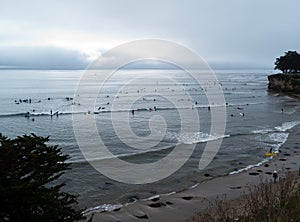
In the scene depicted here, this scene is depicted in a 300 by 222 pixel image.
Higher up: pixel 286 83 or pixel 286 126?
pixel 286 83

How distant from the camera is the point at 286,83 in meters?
71.4

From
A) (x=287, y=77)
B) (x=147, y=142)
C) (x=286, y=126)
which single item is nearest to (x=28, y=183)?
(x=147, y=142)

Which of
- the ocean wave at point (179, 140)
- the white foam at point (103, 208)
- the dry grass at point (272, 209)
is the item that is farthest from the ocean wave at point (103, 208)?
the ocean wave at point (179, 140)

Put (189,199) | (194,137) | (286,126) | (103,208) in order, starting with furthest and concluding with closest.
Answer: (286,126)
(194,137)
(189,199)
(103,208)

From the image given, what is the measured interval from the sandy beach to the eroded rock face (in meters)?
54.1

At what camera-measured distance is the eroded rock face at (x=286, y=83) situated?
224 feet

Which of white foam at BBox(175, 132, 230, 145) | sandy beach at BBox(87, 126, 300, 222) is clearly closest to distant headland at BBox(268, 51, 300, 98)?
white foam at BBox(175, 132, 230, 145)

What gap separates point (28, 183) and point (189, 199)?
31.7ft

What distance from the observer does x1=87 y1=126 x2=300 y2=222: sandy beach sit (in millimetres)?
12344

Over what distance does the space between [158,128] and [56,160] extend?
26.9 m

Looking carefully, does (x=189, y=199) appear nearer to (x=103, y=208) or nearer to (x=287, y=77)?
(x=103, y=208)

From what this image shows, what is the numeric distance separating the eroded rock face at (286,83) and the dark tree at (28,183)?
69368 mm

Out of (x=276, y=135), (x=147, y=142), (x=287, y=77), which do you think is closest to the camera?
(x=147, y=142)

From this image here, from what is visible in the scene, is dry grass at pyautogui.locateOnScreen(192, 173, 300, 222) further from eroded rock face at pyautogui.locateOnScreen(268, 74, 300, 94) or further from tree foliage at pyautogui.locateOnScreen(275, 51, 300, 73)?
tree foliage at pyautogui.locateOnScreen(275, 51, 300, 73)
